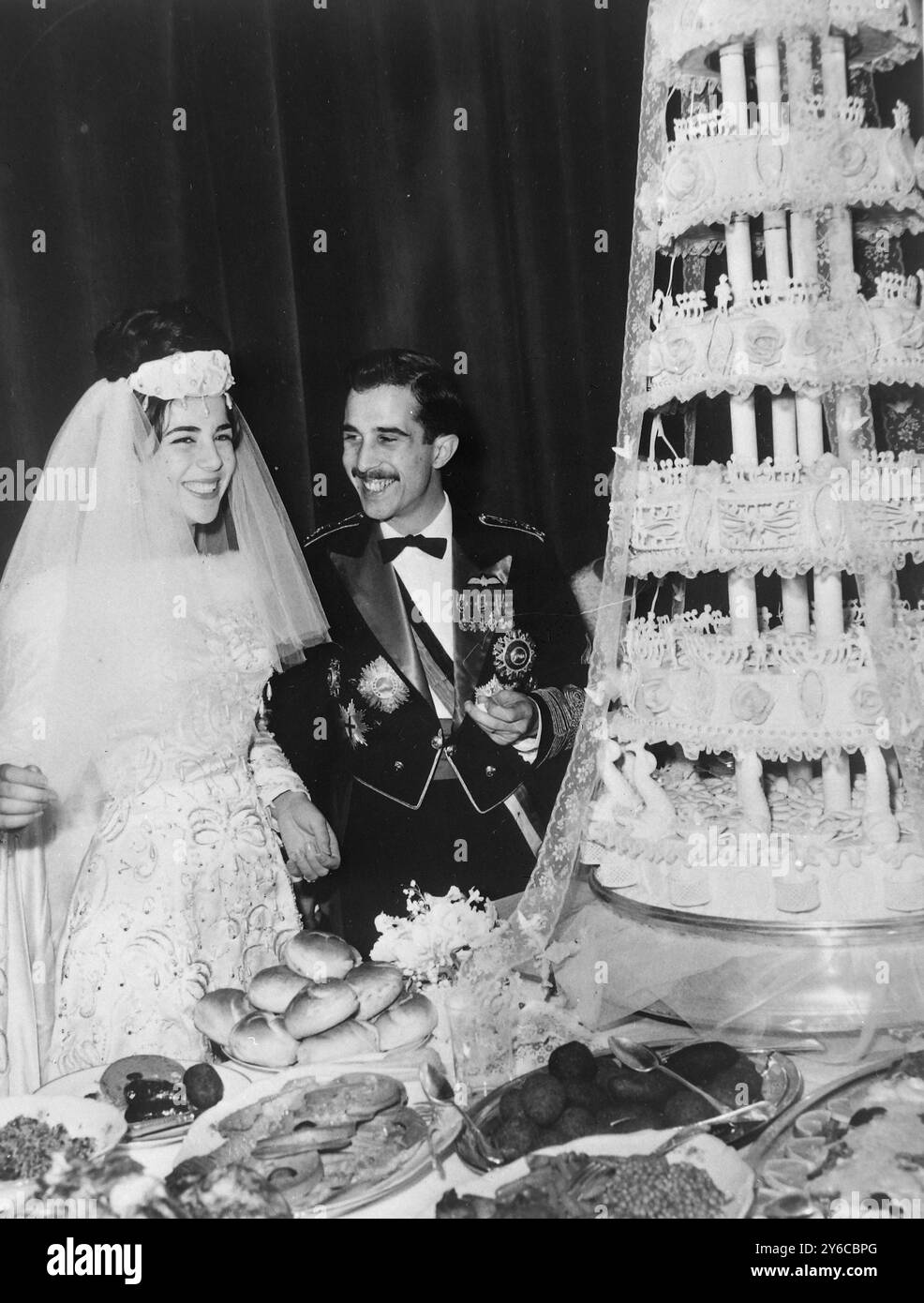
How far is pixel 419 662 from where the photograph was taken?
8.75 ft

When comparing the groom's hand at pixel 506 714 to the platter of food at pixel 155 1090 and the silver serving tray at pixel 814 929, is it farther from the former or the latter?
the platter of food at pixel 155 1090

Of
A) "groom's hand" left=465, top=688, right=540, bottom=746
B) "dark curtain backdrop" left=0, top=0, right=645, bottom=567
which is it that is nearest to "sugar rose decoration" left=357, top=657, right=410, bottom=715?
"groom's hand" left=465, top=688, right=540, bottom=746

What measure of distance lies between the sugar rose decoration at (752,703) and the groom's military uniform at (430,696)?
0.62m

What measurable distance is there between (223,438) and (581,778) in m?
1.11

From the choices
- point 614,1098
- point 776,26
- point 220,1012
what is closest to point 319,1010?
point 220,1012

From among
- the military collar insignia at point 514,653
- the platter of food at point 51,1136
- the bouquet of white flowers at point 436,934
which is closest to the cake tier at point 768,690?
the military collar insignia at point 514,653

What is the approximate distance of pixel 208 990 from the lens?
250 centimetres

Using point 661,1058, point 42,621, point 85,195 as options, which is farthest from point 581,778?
point 85,195

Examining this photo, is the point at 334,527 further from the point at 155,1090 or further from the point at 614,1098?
the point at 614,1098

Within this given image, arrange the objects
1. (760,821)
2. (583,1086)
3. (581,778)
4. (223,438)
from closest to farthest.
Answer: (583,1086)
(760,821)
(581,778)
(223,438)

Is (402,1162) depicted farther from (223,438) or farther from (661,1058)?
(223,438)

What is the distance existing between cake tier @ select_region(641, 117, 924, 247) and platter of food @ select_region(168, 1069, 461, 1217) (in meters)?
1.72

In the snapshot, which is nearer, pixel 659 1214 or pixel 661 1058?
pixel 659 1214

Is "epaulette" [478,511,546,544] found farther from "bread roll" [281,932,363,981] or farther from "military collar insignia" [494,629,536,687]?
"bread roll" [281,932,363,981]
